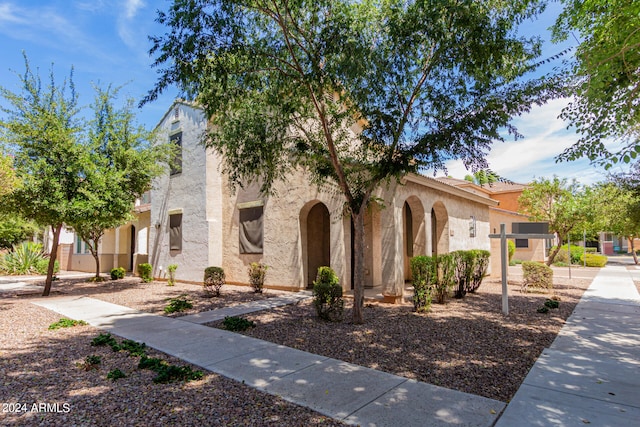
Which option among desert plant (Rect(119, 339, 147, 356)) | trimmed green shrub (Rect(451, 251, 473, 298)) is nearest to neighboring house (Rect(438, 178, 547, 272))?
trimmed green shrub (Rect(451, 251, 473, 298))

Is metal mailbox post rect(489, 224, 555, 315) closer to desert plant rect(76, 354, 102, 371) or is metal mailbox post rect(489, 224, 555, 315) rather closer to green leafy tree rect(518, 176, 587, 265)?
green leafy tree rect(518, 176, 587, 265)

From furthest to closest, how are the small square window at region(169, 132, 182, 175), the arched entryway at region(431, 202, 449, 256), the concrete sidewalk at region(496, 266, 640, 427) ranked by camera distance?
the small square window at region(169, 132, 182, 175), the arched entryway at region(431, 202, 449, 256), the concrete sidewalk at region(496, 266, 640, 427)

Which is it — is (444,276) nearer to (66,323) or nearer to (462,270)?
(462,270)

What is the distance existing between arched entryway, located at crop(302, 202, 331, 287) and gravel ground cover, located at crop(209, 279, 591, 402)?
341 centimetres

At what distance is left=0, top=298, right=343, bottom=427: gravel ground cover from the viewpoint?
374 cm

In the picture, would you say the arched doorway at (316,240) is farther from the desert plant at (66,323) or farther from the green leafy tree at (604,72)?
the green leafy tree at (604,72)

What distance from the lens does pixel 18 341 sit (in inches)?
276

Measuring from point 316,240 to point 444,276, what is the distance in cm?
559

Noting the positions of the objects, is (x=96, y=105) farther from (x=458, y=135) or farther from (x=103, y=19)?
(x=458, y=135)

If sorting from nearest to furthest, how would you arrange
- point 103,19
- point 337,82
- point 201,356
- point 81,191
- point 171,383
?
1. point 171,383
2. point 201,356
3. point 337,82
4. point 103,19
5. point 81,191

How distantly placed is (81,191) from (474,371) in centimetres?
1226

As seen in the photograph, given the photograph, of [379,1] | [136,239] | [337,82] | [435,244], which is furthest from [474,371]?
[136,239]

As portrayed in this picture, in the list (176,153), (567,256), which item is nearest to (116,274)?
(176,153)

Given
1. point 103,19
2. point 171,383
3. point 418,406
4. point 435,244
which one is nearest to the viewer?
point 418,406
